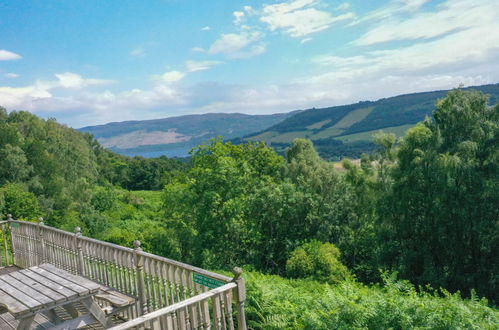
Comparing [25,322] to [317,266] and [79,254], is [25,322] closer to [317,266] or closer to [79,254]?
[79,254]

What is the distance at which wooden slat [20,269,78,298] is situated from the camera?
5.45 m

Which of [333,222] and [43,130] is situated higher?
[43,130]

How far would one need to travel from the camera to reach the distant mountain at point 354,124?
13175cm

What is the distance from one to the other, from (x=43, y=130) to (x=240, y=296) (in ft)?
247

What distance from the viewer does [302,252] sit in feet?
71.5

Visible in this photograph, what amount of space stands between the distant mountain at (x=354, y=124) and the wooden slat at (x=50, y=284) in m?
110

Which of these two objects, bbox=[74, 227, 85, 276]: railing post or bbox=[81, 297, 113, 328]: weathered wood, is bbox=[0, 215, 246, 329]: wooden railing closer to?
bbox=[74, 227, 85, 276]: railing post

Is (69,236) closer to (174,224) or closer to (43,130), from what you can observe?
(174,224)

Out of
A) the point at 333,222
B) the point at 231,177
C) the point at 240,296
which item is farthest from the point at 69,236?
the point at 333,222

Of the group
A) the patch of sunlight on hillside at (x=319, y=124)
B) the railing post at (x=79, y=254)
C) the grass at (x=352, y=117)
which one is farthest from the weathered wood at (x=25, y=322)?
the patch of sunlight on hillside at (x=319, y=124)

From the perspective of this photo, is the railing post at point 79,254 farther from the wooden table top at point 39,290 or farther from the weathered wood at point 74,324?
the weathered wood at point 74,324

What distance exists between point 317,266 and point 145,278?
1595 centimetres

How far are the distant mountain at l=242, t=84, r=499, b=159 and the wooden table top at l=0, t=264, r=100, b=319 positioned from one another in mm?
109771

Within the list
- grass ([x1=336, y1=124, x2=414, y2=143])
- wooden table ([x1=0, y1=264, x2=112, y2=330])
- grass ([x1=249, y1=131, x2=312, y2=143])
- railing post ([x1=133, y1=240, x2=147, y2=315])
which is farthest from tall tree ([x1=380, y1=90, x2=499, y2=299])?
grass ([x1=249, y1=131, x2=312, y2=143])
